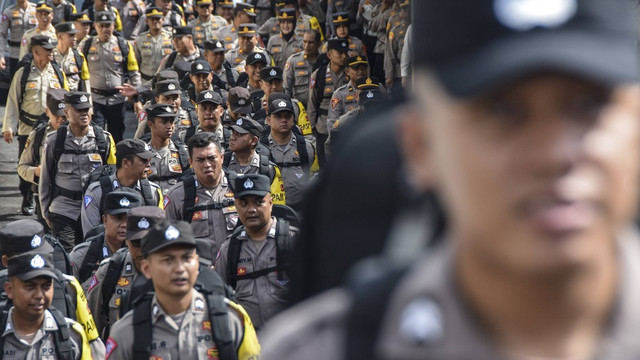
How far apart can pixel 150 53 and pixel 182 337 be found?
13.8 meters

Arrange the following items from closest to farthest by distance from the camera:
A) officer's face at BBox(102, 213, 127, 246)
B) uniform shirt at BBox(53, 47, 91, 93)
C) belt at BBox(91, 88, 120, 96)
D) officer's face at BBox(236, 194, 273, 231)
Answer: officer's face at BBox(236, 194, 273, 231), officer's face at BBox(102, 213, 127, 246), uniform shirt at BBox(53, 47, 91, 93), belt at BBox(91, 88, 120, 96)

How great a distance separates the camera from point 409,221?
4.65ft

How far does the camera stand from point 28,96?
15758mm

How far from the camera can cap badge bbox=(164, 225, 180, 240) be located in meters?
7.25

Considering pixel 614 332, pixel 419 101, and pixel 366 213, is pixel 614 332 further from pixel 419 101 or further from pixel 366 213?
pixel 366 213

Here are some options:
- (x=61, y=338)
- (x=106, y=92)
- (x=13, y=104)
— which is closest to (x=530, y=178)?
(x=61, y=338)

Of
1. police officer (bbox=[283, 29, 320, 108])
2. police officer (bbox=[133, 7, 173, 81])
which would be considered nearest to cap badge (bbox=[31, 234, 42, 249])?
police officer (bbox=[283, 29, 320, 108])

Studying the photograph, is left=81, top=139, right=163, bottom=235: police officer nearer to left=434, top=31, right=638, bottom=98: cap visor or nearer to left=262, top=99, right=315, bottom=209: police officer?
left=262, top=99, right=315, bottom=209: police officer

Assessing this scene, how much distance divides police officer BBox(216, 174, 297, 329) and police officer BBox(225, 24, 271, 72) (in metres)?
10.5

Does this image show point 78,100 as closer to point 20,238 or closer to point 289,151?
point 289,151

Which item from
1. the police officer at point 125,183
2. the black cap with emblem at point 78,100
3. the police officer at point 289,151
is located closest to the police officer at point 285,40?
the police officer at point 289,151

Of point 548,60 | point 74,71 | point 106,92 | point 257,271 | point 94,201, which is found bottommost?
point 106,92

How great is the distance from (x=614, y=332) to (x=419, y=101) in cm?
31

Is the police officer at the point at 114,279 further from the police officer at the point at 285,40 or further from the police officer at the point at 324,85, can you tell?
the police officer at the point at 285,40
